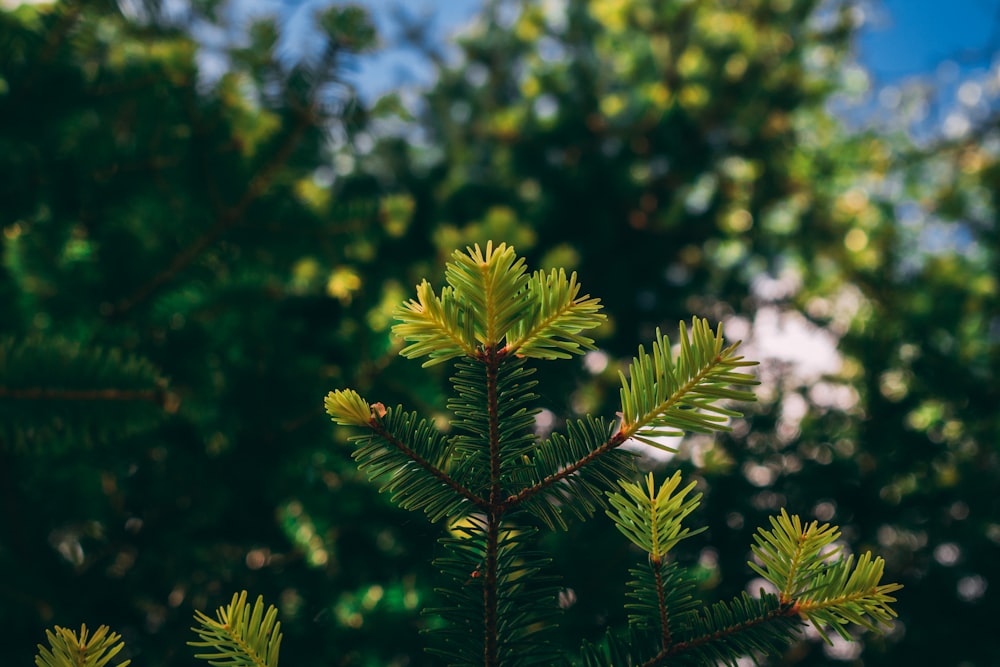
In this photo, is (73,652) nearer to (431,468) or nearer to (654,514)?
(431,468)

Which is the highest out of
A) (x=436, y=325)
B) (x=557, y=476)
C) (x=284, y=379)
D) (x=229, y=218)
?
(x=229, y=218)

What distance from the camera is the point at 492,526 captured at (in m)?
0.61

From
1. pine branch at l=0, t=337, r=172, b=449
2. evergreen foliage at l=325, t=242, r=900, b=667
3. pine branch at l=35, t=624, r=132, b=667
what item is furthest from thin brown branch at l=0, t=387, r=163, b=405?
evergreen foliage at l=325, t=242, r=900, b=667

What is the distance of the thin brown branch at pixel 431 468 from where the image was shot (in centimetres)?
59

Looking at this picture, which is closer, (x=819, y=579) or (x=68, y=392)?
(x=819, y=579)

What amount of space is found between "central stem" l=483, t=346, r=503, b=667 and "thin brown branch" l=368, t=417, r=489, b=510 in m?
0.01

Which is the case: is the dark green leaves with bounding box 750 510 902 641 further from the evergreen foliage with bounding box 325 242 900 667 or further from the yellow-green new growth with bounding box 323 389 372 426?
the yellow-green new growth with bounding box 323 389 372 426

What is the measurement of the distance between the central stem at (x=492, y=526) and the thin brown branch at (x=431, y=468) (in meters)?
0.01

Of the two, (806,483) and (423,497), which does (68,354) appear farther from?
(806,483)

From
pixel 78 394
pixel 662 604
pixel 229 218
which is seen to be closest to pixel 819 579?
pixel 662 604

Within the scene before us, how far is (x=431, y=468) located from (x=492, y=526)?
9 centimetres

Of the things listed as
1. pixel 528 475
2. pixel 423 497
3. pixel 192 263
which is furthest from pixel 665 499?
pixel 192 263

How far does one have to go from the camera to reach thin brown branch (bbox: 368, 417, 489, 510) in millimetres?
592

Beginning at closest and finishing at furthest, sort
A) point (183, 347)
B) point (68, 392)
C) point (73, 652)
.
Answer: point (73, 652), point (68, 392), point (183, 347)
